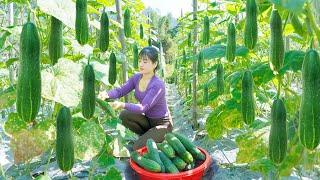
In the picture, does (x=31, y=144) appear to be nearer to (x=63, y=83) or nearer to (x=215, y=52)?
(x=63, y=83)

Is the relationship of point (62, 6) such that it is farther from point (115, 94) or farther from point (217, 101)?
point (217, 101)

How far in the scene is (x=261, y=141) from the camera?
2971mm

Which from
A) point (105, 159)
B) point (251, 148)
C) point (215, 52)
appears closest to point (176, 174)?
point (105, 159)

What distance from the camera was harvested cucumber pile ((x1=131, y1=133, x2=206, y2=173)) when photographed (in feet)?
14.3

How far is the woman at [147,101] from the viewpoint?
16.9 ft

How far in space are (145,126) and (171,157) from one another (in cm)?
119

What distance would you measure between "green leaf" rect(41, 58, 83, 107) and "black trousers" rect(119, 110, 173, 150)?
3.21 meters

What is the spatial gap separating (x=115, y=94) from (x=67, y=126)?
115 inches

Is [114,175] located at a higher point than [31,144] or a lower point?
lower

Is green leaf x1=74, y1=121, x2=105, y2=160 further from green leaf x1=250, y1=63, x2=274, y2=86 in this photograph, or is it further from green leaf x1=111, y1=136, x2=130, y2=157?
green leaf x1=250, y1=63, x2=274, y2=86

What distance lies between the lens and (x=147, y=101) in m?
5.12

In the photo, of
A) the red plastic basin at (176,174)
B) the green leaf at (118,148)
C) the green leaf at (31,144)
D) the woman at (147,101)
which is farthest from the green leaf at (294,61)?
the woman at (147,101)

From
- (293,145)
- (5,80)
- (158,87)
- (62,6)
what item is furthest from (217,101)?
(62,6)

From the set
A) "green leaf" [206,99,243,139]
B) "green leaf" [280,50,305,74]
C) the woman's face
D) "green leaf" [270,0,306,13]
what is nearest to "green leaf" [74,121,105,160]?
"green leaf" [280,50,305,74]
